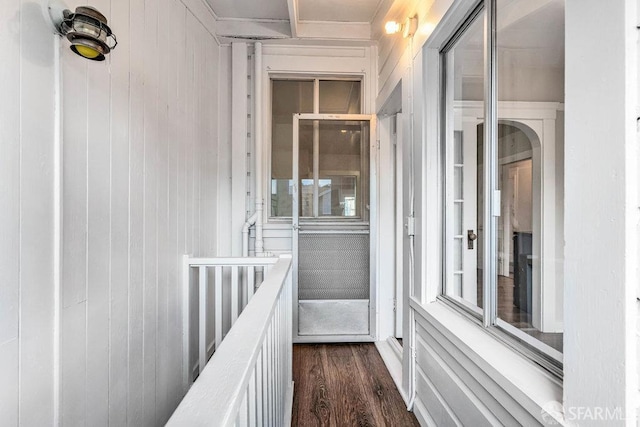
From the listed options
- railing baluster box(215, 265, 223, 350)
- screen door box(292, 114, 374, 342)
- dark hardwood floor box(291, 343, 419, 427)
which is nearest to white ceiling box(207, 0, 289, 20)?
screen door box(292, 114, 374, 342)

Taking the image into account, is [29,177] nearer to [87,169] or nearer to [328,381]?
[87,169]

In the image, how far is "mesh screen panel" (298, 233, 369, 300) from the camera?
2906 mm

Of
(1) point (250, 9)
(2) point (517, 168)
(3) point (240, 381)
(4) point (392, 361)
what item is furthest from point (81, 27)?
(4) point (392, 361)

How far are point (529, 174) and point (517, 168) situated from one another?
56mm

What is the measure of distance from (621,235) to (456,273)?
1.09m

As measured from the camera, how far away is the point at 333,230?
290cm

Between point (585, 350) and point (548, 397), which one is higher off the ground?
point (585, 350)

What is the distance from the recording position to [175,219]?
198 cm

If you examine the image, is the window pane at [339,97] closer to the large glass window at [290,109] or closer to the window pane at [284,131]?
the large glass window at [290,109]

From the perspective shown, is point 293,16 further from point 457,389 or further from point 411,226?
point 457,389

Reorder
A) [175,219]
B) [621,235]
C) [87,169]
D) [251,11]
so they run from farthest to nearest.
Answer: [251,11] → [175,219] → [87,169] → [621,235]

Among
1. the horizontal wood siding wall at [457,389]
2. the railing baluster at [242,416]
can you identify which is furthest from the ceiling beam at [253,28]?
the railing baluster at [242,416]

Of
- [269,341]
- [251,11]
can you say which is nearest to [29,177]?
[269,341]

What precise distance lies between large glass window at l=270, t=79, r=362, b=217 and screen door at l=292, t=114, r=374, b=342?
10 centimetres
